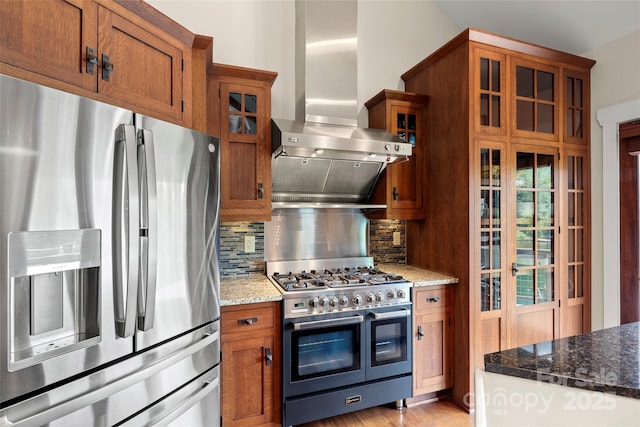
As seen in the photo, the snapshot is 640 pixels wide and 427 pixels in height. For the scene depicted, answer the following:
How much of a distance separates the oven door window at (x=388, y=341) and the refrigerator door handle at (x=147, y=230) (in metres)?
1.47

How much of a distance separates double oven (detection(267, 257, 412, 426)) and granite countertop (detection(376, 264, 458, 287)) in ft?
0.39

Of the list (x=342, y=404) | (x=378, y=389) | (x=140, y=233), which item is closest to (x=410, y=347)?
(x=378, y=389)

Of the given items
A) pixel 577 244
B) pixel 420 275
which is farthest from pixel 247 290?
pixel 577 244

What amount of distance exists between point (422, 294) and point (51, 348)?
2108 millimetres

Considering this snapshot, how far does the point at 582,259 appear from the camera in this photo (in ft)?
9.14

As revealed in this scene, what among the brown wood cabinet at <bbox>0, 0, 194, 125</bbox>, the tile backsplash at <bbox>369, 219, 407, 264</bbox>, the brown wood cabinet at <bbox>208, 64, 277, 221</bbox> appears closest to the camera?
the brown wood cabinet at <bbox>0, 0, 194, 125</bbox>

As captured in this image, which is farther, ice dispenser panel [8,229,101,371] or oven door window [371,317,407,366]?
oven door window [371,317,407,366]

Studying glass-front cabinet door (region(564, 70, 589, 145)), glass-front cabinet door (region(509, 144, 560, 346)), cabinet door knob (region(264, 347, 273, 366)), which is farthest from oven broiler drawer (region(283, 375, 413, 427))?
glass-front cabinet door (region(564, 70, 589, 145))

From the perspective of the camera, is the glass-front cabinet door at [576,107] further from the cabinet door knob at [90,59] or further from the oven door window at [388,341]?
the cabinet door knob at [90,59]

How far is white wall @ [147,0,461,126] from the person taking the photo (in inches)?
98.8

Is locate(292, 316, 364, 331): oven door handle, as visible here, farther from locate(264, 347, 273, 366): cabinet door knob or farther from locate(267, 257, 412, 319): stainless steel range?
locate(264, 347, 273, 366): cabinet door knob

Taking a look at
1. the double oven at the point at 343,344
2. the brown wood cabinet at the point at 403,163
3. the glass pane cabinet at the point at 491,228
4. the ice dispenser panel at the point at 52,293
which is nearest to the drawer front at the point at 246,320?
the double oven at the point at 343,344

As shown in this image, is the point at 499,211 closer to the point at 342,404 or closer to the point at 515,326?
the point at 515,326

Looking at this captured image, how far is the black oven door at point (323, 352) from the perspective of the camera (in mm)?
2020
